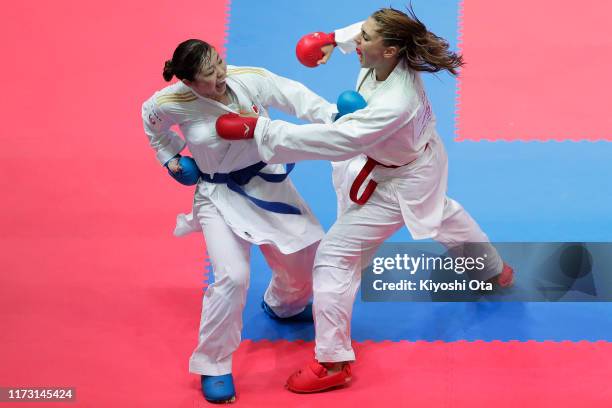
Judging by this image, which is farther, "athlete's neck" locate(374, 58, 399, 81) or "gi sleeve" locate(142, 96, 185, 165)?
"gi sleeve" locate(142, 96, 185, 165)

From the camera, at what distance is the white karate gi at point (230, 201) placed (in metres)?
4.23

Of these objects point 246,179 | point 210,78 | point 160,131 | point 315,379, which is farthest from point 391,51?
point 315,379

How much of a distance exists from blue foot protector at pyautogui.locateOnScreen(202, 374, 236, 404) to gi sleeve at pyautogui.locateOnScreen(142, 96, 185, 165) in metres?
1.06

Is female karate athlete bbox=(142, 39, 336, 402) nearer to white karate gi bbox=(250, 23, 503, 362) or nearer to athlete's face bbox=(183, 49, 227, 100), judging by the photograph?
athlete's face bbox=(183, 49, 227, 100)

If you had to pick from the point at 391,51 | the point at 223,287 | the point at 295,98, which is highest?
the point at 391,51

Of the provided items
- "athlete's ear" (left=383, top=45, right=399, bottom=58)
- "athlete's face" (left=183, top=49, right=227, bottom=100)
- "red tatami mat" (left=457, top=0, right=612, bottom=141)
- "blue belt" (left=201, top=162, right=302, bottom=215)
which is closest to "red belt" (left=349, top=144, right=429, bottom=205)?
"blue belt" (left=201, top=162, right=302, bottom=215)

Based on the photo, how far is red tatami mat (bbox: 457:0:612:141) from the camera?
6117 mm

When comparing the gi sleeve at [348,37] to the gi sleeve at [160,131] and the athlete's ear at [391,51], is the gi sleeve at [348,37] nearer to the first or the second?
the athlete's ear at [391,51]

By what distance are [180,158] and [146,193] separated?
1.50m

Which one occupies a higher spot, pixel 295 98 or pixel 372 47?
pixel 372 47

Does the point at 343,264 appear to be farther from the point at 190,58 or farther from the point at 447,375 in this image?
the point at 190,58

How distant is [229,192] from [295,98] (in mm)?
547

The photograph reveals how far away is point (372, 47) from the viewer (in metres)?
4.05

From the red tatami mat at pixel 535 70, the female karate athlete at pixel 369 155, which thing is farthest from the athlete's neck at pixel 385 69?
the red tatami mat at pixel 535 70
